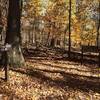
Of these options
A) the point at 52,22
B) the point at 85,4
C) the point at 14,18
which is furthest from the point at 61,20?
the point at 14,18

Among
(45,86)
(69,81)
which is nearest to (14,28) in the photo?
(69,81)

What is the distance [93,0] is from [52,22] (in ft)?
45.1

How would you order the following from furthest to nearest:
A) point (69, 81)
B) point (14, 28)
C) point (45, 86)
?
point (14, 28) → point (69, 81) → point (45, 86)

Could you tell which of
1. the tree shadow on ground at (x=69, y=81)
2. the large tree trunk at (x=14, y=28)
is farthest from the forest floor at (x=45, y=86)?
the large tree trunk at (x=14, y=28)

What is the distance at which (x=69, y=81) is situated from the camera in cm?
1367

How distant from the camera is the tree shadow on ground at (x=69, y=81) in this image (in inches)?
Answer: 494

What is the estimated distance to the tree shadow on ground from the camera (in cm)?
1255

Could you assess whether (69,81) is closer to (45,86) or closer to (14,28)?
(45,86)

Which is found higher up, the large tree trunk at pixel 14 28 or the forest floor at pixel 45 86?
the large tree trunk at pixel 14 28

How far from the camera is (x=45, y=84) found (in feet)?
40.0

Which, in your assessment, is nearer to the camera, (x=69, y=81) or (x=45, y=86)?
(x=45, y=86)

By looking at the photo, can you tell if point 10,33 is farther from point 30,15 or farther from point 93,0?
point 30,15

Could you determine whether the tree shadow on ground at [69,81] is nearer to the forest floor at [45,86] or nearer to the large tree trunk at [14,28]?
the forest floor at [45,86]

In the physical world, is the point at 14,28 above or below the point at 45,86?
above
